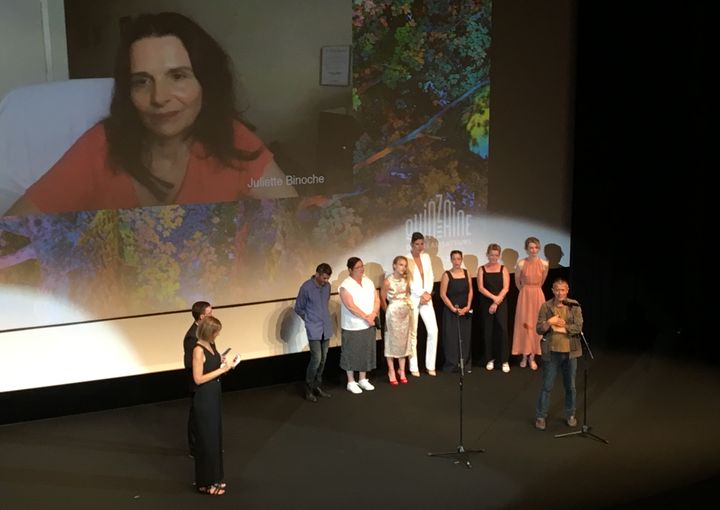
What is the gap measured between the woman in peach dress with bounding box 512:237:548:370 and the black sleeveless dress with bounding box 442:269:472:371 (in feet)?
1.57

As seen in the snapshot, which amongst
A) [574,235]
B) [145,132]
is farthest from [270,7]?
[574,235]

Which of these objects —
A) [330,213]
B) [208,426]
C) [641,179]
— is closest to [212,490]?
[208,426]

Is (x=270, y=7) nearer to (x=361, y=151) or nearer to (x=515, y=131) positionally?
(x=361, y=151)

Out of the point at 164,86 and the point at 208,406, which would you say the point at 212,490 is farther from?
the point at 164,86

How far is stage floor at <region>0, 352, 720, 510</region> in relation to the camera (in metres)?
6.62

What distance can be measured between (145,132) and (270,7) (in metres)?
1.41

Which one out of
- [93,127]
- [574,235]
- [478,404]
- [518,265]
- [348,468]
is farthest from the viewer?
[574,235]

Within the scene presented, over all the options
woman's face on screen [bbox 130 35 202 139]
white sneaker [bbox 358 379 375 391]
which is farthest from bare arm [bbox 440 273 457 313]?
woman's face on screen [bbox 130 35 202 139]

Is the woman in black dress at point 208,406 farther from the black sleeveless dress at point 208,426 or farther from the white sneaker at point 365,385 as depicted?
the white sneaker at point 365,385

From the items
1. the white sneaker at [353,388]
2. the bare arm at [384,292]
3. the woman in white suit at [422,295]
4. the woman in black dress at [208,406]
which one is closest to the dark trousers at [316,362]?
the white sneaker at [353,388]

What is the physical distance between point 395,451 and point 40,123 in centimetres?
350

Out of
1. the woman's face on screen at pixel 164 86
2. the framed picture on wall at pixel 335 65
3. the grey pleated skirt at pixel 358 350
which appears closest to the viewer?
the woman's face on screen at pixel 164 86

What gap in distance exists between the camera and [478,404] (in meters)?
8.25

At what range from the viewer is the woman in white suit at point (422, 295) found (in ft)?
28.8
